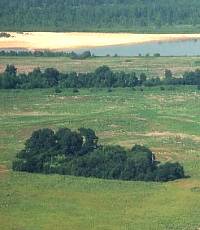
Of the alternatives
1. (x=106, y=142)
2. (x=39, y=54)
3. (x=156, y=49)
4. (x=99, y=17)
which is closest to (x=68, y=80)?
(x=39, y=54)

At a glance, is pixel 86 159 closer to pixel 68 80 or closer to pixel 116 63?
pixel 68 80

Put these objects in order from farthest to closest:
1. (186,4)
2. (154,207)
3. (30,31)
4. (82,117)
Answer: (186,4) < (30,31) < (82,117) < (154,207)

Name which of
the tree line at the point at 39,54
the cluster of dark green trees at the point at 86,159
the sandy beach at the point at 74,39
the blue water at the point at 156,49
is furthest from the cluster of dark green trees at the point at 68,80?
the sandy beach at the point at 74,39

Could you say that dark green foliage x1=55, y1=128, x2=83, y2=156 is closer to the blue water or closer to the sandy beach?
the blue water

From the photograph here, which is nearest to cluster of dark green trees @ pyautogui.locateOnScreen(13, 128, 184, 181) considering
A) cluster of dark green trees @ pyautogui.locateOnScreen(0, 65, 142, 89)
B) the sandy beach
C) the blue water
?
cluster of dark green trees @ pyautogui.locateOnScreen(0, 65, 142, 89)

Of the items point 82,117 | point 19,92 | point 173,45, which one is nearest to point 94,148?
point 82,117

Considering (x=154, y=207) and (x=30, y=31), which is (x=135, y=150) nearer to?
(x=154, y=207)
